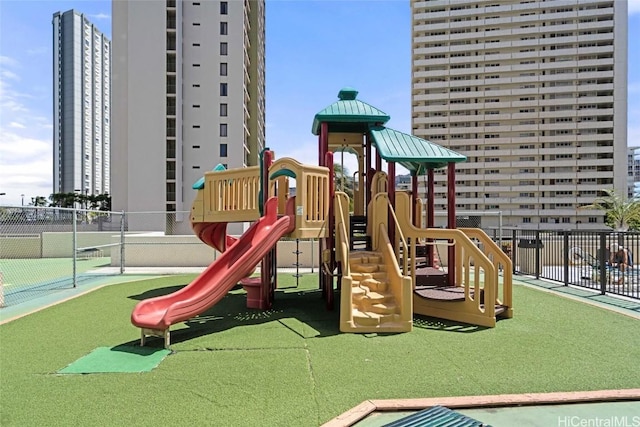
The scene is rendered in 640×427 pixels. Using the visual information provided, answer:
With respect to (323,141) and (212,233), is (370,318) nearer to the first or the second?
(323,141)

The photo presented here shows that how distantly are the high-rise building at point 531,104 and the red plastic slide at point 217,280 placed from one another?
59038 millimetres

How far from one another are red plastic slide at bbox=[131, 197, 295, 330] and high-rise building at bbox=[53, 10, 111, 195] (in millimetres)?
95908

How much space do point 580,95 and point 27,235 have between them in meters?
71.0

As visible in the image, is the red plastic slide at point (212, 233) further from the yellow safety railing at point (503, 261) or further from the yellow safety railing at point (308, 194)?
the yellow safety railing at point (503, 261)

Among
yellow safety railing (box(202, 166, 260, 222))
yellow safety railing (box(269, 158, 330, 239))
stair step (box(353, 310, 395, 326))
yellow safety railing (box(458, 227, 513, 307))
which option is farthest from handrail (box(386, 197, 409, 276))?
yellow safety railing (box(202, 166, 260, 222))

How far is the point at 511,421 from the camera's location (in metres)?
4.09

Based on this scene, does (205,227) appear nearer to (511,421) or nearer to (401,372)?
(401,372)

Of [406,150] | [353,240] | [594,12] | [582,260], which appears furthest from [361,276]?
[594,12]

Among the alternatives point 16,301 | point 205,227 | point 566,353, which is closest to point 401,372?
point 566,353

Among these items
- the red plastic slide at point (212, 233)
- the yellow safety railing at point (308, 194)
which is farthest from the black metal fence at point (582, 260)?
the red plastic slide at point (212, 233)

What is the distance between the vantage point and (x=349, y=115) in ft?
31.1

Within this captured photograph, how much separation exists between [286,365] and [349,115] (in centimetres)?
578

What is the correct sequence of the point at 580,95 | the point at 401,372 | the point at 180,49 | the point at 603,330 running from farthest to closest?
the point at 580,95 < the point at 180,49 < the point at 603,330 < the point at 401,372

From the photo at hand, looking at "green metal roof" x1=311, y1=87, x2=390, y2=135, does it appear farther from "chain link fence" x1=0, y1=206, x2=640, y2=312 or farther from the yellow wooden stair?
"chain link fence" x1=0, y1=206, x2=640, y2=312
